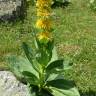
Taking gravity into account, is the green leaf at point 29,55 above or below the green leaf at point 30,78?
above

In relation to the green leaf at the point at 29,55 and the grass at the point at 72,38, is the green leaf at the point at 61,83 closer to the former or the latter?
the green leaf at the point at 29,55

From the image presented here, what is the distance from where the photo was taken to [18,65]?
7.47m

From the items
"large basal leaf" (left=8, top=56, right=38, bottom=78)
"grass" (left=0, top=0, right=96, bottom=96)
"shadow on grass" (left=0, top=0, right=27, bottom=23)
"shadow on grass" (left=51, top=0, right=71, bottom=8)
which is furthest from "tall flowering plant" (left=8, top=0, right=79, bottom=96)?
"shadow on grass" (left=51, top=0, right=71, bottom=8)

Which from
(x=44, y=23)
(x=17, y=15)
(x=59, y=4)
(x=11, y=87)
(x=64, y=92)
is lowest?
(x=59, y=4)

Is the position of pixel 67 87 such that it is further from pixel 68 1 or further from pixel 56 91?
pixel 68 1

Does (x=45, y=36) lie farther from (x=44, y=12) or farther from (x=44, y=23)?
(x=44, y=12)

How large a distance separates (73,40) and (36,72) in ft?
13.2

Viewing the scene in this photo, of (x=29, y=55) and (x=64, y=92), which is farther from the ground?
(x=29, y=55)

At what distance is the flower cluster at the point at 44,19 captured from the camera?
6.35 m

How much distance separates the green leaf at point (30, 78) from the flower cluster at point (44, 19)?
776 millimetres

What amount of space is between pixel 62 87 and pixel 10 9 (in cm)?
578

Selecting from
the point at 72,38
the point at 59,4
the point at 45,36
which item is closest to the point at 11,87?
the point at 45,36

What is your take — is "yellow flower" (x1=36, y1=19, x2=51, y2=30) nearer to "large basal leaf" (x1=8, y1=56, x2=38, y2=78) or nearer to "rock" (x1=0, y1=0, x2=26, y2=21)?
"large basal leaf" (x1=8, y1=56, x2=38, y2=78)

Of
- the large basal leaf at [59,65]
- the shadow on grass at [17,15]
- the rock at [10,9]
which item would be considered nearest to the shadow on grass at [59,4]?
the shadow on grass at [17,15]
